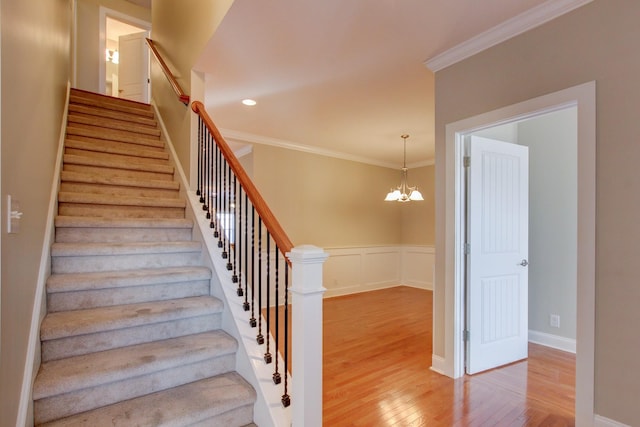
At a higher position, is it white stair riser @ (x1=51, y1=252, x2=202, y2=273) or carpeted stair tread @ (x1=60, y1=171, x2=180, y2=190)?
carpeted stair tread @ (x1=60, y1=171, x2=180, y2=190)

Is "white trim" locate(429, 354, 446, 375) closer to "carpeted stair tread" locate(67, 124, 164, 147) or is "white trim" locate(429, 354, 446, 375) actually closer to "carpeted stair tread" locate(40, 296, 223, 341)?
"carpeted stair tread" locate(40, 296, 223, 341)

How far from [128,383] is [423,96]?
345 cm

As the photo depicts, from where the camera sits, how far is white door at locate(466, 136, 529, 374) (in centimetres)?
283

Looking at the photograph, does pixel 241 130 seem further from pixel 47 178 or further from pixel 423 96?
pixel 47 178

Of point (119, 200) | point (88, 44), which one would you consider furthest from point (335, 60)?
point (88, 44)

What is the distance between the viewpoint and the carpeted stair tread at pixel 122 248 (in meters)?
2.13

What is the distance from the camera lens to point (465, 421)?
7.07 feet

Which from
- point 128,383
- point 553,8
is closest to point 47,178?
point 128,383

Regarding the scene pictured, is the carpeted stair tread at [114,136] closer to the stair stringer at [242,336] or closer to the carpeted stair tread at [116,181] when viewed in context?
the carpeted stair tread at [116,181]

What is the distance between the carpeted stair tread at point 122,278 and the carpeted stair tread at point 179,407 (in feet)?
2.37

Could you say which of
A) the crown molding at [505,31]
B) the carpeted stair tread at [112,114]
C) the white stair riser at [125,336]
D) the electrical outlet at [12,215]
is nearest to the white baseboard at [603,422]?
the white stair riser at [125,336]

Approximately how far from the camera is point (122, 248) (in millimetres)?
2301

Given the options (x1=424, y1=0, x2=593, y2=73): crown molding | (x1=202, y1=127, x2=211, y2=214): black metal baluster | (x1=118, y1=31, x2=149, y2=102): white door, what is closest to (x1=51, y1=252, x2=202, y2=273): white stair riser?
(x1=202, y1=127, x2=211, y2=214): black metal baluster

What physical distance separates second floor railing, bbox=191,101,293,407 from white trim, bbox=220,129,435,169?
1898 mm
